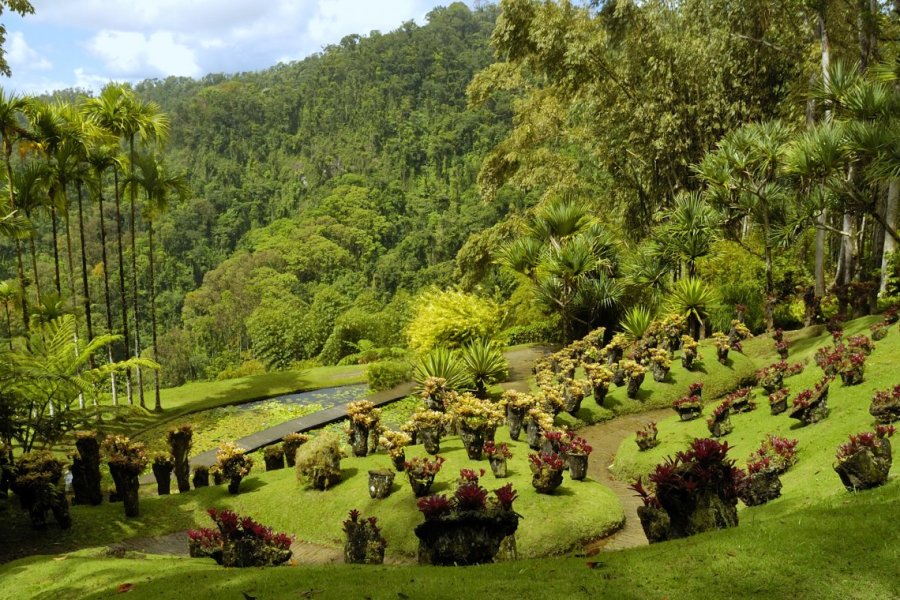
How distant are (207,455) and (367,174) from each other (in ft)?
279

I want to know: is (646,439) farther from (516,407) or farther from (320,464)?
(320,464)

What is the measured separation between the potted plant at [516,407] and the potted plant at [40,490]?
708 centimetres

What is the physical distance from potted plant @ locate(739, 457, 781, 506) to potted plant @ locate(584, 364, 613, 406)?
624 cm

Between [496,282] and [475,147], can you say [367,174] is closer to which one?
[475,147]

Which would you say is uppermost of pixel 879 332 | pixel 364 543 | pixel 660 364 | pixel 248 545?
pixel 879 332

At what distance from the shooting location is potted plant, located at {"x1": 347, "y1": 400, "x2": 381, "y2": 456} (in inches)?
438

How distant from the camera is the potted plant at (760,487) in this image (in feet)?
23.9

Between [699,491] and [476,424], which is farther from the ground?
[699,491]

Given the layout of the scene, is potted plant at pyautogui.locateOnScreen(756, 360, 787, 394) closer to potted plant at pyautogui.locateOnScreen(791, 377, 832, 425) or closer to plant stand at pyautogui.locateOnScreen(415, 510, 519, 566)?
potted plant at pyautogui.locateOnScreen(791, 377, 832, 425)

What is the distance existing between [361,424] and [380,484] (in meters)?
2.16

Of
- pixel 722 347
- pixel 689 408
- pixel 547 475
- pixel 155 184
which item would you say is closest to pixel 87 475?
pixel 547 475

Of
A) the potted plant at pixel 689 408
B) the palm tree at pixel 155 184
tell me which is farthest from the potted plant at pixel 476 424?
the palm tree at pixel 155 184

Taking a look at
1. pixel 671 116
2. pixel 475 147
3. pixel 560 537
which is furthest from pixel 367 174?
pixel 560 537

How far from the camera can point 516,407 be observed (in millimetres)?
11617
